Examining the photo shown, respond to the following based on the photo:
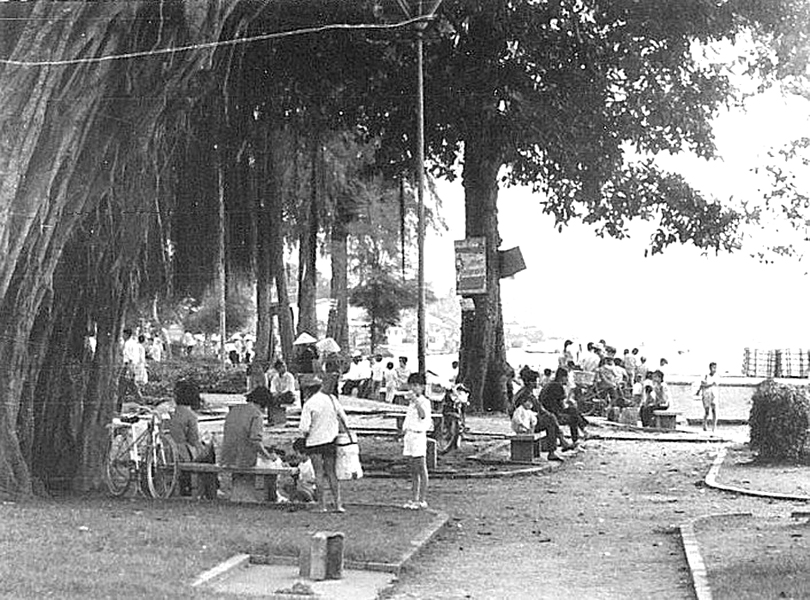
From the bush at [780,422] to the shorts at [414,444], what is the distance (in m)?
7.52

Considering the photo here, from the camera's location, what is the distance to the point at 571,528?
14805 millimetres

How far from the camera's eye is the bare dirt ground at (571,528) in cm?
1120

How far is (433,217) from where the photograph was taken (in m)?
46.0

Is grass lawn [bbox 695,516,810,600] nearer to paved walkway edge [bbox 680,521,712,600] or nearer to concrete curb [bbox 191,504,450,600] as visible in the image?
paved walkway edge [bbox 680,521,712,600]

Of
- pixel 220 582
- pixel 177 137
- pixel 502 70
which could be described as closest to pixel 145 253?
pixel 177 137

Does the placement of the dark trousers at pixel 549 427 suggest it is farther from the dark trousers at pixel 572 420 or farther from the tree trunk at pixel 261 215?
the tree trunk at pixel 261 215

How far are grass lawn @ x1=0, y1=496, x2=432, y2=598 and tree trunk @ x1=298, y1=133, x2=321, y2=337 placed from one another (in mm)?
13204

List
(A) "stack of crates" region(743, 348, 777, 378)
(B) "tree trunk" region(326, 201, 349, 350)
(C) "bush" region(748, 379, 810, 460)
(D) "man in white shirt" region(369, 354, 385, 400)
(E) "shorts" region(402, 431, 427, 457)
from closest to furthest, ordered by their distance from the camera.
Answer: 1. (E) "shorts" region(402, 431, 427, 457)
2. (C) "bush" region(748, 379, 810, 460)
3. (D) "man in white shirt" region(369, 354, 385, 400)
4. (B) "tree trunk" region(326, 201, 349, 350)
5. (A) "stack of crates" region(743, 348, 777, 378)

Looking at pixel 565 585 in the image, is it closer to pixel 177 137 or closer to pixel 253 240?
pixel 177 137

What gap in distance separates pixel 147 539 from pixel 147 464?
4077mm

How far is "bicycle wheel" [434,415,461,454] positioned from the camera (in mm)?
22641

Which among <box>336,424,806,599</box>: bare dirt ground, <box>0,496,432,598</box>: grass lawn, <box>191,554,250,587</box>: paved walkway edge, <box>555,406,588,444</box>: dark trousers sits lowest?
<box>336,424,806,599</box>: bare dirt ground

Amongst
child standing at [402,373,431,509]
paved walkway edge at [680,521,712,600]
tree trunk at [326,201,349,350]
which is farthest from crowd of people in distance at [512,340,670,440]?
tree trunk at [326,201,349,350]

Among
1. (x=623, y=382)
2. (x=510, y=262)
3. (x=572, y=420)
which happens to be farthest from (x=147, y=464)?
(x=623, y=382)
